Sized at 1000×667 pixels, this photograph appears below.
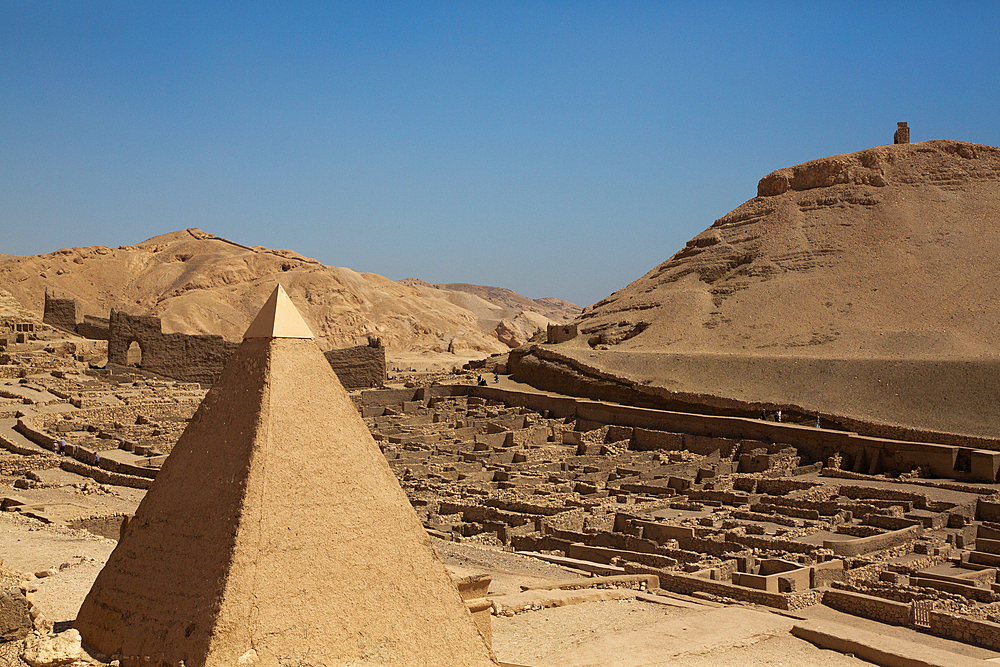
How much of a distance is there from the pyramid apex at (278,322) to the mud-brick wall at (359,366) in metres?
27.4

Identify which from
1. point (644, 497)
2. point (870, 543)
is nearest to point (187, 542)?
point (870, 543)

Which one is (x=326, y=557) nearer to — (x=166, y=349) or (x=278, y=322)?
(x=278, y=322)

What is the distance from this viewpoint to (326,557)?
5.06 metres

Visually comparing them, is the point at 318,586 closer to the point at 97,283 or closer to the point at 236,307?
the point at 236,307

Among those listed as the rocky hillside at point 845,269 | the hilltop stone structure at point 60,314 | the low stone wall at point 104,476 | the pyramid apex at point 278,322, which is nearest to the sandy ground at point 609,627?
the pyramid apex at point 278,322

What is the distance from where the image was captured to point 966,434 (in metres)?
21.7

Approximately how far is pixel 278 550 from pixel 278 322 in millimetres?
1369

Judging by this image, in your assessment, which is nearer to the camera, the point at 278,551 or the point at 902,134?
the point at 278,551

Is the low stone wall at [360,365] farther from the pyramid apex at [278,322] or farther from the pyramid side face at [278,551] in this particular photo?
the pyramid side face at [278,551]

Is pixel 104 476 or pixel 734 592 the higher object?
pixel 734 592

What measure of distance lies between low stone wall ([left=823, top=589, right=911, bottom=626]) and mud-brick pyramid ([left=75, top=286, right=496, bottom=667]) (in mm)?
7648

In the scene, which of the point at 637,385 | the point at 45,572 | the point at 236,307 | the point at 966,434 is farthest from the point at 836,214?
the point at 45,572

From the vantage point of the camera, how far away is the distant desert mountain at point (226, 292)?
174 ft

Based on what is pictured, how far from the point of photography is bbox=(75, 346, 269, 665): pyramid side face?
4738 mm
